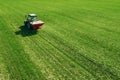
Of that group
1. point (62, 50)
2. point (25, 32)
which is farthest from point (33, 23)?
point (62, 50)

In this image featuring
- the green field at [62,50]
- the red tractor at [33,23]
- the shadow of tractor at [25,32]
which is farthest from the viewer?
the shadow of tractor at [25,32]

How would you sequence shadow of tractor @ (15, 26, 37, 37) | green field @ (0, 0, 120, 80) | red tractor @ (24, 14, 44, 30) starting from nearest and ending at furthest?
1. green field @ (0, 0, 120, 80)
2. red tractor @ (24, 14, 44, 30)
3. shadow of tractor @ (15, 26, 37, 37)

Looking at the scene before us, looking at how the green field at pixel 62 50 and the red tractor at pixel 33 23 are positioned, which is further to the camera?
the red tractor at pixel 33 23

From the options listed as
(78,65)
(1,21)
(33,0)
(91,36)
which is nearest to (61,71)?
(78,65)

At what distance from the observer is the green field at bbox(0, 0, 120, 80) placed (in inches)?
420

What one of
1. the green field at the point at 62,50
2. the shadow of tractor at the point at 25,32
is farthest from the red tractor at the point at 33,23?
the green field at the point at 62,50

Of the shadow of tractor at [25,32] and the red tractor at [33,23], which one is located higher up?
the red tractor at [33,23]

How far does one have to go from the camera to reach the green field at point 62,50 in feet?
35.0

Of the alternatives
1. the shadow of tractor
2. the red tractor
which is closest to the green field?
the shadow of tractor

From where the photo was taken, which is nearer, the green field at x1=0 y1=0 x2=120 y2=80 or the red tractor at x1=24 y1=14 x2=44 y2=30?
the green field at x1=0 y1=0 x2=120 y2=80

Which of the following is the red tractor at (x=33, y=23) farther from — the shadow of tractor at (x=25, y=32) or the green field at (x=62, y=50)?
the green field at (x=62, y=50)

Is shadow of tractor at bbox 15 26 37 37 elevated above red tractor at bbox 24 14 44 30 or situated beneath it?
situated beneath

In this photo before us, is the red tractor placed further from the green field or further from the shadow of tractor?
the green field

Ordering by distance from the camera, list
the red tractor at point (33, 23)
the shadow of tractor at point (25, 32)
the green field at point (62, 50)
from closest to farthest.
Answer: the green field at point (62, 50)
the red tractor at point (33, 23)
the shadow of tractor at point (25, 32)
